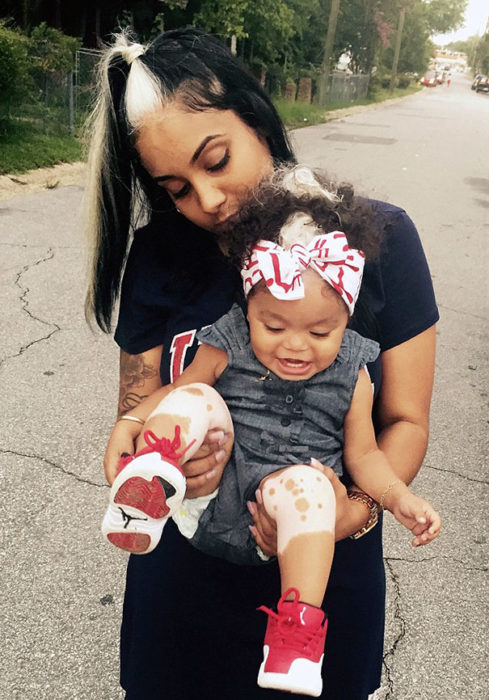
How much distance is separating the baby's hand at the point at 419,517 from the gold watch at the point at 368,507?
7 cm

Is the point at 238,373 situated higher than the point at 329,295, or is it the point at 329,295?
the point at 329,295

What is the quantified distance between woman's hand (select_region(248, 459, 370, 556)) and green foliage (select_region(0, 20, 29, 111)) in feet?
28.6

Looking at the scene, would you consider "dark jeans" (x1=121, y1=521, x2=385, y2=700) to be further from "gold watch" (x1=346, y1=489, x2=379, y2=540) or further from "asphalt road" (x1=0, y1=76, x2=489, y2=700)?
"asphalt road" (x1=0, y1=76, x2=489, y2=700)

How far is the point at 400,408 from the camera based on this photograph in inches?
58.1

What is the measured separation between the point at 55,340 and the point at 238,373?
9.89ft

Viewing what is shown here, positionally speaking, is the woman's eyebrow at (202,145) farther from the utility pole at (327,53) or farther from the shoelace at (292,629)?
the utility pole at (327,53)

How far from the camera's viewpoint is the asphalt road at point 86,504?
7.13ft

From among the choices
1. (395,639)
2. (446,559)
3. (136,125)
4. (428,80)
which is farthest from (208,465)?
(428,80)

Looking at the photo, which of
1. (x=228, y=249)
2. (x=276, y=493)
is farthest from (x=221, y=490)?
(x=228, y=249)

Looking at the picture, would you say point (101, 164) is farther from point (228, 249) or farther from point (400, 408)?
point (400, 408)

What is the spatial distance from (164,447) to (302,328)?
0.37 meters

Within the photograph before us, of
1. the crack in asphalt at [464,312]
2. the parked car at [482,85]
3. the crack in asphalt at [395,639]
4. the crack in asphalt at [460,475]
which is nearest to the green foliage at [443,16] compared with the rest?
the parked car at [482,85]

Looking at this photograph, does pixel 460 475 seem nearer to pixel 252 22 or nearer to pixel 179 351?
pixel 179 351

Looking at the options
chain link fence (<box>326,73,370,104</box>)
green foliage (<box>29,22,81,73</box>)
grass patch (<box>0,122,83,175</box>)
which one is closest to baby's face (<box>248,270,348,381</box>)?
grass patch (<box>0,122,83,175</box>)
